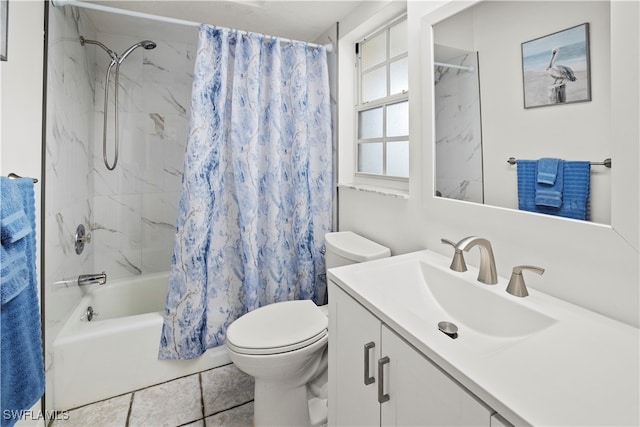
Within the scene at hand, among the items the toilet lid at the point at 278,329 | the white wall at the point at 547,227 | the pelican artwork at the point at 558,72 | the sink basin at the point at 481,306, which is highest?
the pelican artwork at the point at 558,72

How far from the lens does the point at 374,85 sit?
200cm

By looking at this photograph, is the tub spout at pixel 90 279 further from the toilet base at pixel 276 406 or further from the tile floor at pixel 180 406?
the toilet base at pixel 276 406

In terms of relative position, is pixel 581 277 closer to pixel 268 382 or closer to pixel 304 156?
pixel 268 382

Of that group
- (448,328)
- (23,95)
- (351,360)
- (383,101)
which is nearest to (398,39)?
(383,101)

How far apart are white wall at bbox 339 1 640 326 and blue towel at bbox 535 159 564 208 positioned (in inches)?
2.1

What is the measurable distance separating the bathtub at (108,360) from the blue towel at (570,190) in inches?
71.5

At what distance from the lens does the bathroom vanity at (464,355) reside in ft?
1.90

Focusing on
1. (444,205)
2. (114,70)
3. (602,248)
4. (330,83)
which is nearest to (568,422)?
(602,248)

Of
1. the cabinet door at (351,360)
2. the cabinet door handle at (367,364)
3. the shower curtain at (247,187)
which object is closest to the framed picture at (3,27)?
the shower curtain at (247,187)

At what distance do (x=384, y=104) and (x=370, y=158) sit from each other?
34 centimetres

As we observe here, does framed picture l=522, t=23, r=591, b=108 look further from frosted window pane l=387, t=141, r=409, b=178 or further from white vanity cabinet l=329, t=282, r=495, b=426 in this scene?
white vanity cabinet l=329, t=282, r=495, b=426

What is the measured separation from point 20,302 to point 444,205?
5.05 ft

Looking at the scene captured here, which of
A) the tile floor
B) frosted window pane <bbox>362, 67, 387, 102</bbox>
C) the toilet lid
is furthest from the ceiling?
the tile floor

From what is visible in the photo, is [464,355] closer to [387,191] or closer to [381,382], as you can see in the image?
[381,382]
